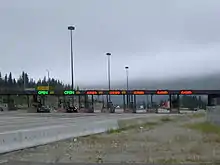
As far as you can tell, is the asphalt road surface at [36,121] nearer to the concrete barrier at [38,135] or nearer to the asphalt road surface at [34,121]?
the asphalt road surface at [34,121]

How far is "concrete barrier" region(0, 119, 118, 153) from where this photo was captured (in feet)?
50.4

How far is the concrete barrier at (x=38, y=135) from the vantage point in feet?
50.4

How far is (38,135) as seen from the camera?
59.9 ft

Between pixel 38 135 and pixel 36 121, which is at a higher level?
pixel 38 135

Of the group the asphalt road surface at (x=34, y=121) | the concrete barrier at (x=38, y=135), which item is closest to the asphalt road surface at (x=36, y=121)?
the asphalt road surface at (x=34, y=121)

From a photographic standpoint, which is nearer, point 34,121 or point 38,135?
point 38,135

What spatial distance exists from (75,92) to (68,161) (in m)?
90.1

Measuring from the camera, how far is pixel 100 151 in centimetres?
1623

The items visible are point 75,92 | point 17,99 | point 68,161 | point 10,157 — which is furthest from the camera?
point 17,99

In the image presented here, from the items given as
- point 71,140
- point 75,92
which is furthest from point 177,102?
point 71,140

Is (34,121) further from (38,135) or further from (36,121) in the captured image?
(38,135)

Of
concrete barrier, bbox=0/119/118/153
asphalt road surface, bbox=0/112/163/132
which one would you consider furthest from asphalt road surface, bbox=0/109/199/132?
concrete barrier, bbox=0/119/118/153

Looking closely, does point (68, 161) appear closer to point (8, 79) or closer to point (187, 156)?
point (187, 156)

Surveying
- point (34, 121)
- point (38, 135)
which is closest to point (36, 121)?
point (34, 121)
